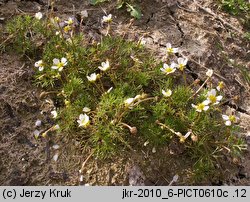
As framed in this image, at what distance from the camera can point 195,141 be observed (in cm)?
335

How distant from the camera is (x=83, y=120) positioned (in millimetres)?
3299

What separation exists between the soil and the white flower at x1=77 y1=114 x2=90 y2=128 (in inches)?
9.1

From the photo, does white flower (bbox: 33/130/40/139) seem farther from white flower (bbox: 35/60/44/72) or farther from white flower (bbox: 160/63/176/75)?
white flower (bbox: 160/63/176/75)

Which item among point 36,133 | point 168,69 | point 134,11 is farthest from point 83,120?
point 134,11

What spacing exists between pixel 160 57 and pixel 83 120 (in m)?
1.20

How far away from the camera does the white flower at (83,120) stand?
3.21 metres

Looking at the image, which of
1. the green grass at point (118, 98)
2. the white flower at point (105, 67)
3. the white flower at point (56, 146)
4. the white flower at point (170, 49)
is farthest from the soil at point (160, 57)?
the white flower at point (105, 67)

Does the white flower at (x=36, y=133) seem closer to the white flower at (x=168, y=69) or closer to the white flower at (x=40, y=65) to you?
the white flower at (x=40, y=65)

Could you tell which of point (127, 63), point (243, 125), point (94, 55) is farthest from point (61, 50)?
point (243, 125)

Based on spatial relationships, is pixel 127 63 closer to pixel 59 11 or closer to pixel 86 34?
pixel 86 34

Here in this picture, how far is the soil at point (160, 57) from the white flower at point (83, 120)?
23 cm

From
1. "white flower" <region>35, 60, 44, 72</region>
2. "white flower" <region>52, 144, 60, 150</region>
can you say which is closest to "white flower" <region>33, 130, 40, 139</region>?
"white flower" <region>52, 144, 60, 150</region>

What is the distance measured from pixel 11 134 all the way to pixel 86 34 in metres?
1.38

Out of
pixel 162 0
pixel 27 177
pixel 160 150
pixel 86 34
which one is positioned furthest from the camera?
pixel 162 0
